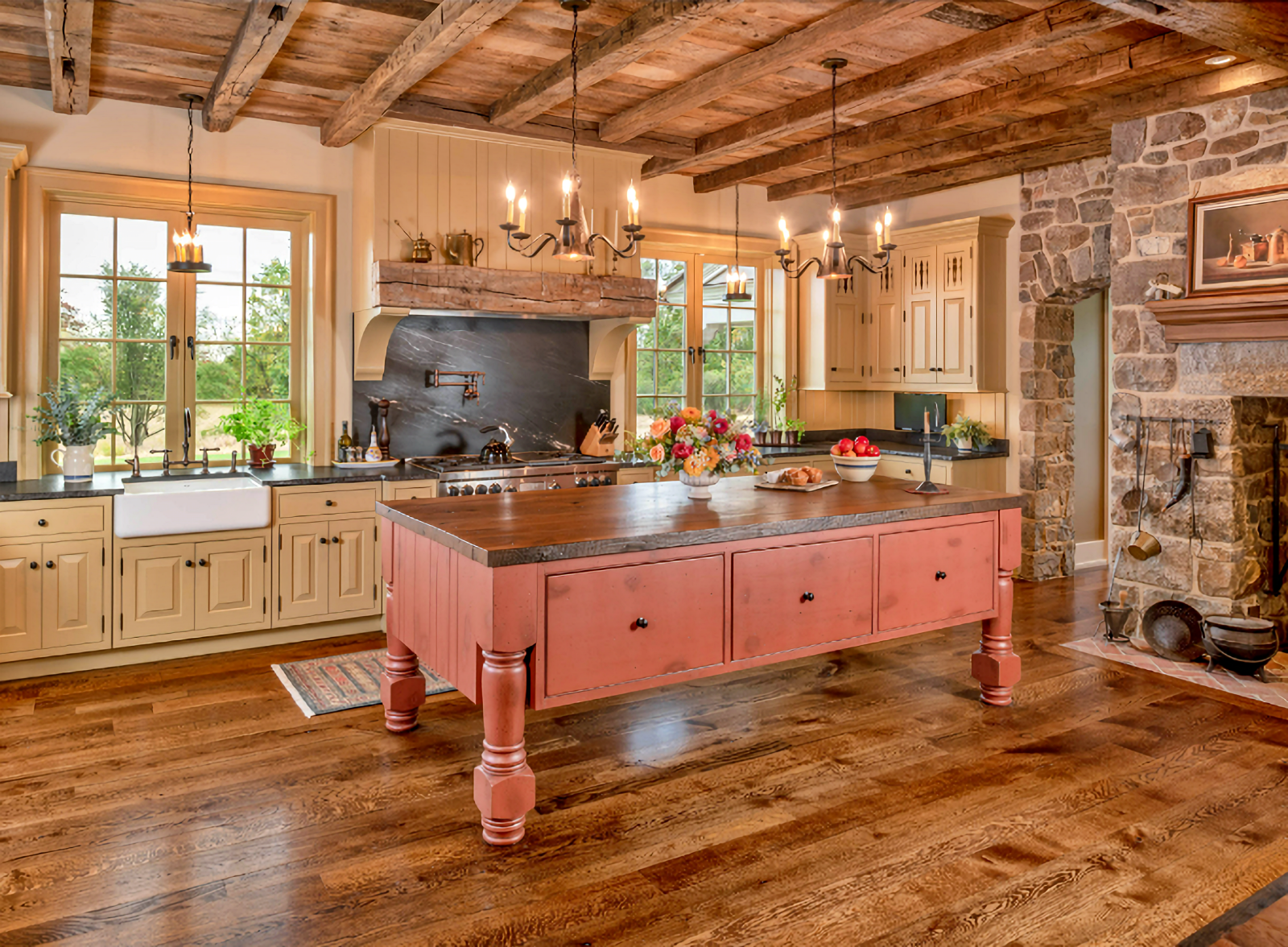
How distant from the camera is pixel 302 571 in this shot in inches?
197

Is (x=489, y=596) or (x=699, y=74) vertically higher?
(x=699, y=74)

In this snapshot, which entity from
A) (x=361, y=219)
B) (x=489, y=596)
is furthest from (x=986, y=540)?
(x=361, y=219)

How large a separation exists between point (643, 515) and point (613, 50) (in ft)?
6.43

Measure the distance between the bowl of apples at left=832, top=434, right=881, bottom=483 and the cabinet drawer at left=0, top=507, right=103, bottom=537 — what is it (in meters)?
3.47

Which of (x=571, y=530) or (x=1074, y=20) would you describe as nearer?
(x=571, y=530)

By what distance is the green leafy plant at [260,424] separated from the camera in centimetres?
532

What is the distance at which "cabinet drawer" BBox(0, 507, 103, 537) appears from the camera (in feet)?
14.1

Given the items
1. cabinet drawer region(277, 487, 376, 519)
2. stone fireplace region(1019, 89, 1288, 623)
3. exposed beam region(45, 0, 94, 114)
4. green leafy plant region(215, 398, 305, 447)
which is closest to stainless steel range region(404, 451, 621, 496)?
cabinet drawer region(277, 487, 376, 519)

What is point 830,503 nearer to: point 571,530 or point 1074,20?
point 571,530

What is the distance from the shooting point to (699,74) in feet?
15.4

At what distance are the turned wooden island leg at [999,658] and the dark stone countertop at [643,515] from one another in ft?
1.29

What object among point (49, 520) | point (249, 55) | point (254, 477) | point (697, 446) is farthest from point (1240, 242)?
point (49, 520)

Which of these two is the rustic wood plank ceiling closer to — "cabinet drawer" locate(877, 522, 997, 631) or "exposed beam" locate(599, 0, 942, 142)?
"exposed beam" locate(599, 0, 942, 142)

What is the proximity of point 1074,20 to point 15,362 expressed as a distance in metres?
5.19
